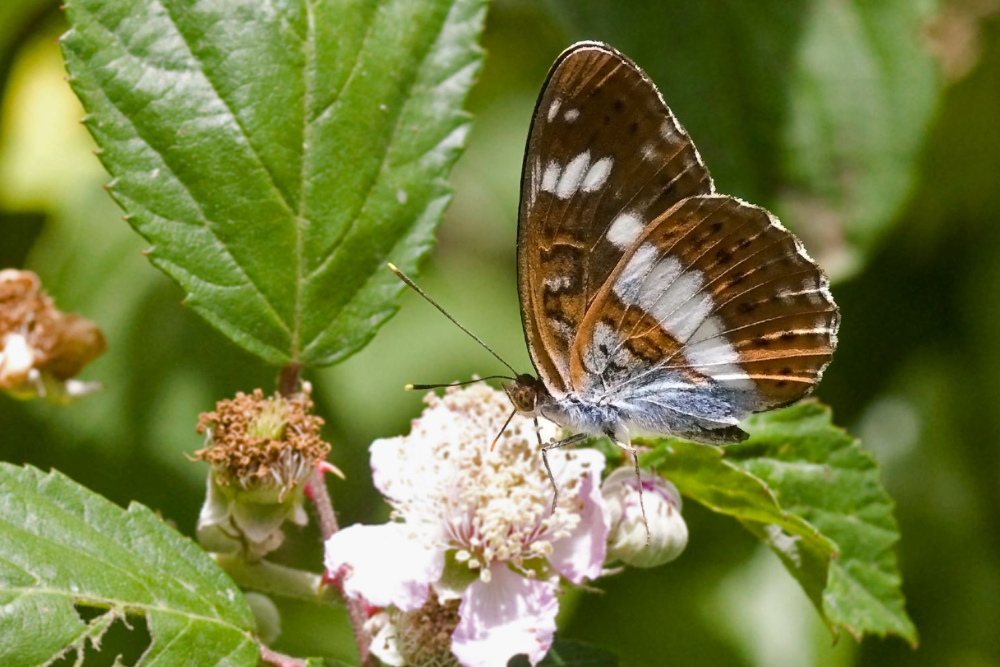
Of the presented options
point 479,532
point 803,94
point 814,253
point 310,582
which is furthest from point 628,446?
point 803,94

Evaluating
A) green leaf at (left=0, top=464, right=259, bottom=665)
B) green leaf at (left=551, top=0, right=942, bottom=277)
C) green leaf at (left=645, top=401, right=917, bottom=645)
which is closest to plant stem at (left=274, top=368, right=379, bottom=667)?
green leaf at (left=0, top=464, right=259, bottom=665)

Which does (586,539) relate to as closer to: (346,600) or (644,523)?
(644,523)

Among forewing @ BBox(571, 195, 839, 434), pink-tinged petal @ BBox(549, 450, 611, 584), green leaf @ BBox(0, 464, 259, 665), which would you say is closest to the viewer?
green leaf @ BBox(0, 464, 259, 665)

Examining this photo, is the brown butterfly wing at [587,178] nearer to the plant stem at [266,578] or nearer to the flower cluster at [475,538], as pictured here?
the flower cluster at [475,538]

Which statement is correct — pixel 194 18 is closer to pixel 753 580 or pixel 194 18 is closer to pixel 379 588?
pixel 379 588

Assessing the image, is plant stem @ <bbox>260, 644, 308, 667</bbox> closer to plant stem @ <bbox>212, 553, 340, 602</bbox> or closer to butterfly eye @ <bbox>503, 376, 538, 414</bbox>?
plant stem @ <bbox>212, 553, 340, 602</bbox>

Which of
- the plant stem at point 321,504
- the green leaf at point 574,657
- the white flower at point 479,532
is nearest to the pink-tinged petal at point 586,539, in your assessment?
the white flower at point 479,532
